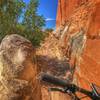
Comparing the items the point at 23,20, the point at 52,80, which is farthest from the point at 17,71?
the point at 23,20

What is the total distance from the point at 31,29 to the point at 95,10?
17378 millimetres

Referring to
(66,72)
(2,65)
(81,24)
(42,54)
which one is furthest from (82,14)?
(2,65)

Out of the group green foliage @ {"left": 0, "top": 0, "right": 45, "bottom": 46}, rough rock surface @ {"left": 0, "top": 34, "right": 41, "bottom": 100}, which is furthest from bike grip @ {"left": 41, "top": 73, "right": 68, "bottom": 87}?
green foliage @ {"left": 0, "top": 0, "right": 45, "bottom": 46}

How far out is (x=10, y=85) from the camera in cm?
287

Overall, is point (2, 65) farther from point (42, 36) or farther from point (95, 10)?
point (42, 36)

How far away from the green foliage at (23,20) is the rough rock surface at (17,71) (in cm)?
1968

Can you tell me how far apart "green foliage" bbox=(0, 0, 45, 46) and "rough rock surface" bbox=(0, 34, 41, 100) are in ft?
64.6

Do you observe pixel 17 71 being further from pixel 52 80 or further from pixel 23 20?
pixel 23 20

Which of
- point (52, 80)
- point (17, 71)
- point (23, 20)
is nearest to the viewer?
point (52, 80)

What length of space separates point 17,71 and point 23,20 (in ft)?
71.1

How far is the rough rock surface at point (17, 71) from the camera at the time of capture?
2.82m

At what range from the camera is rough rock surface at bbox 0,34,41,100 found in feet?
9.24

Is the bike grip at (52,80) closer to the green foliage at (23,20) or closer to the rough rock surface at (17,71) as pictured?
the rough rock surface at (17,71)

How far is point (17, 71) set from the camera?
9.37 feet
